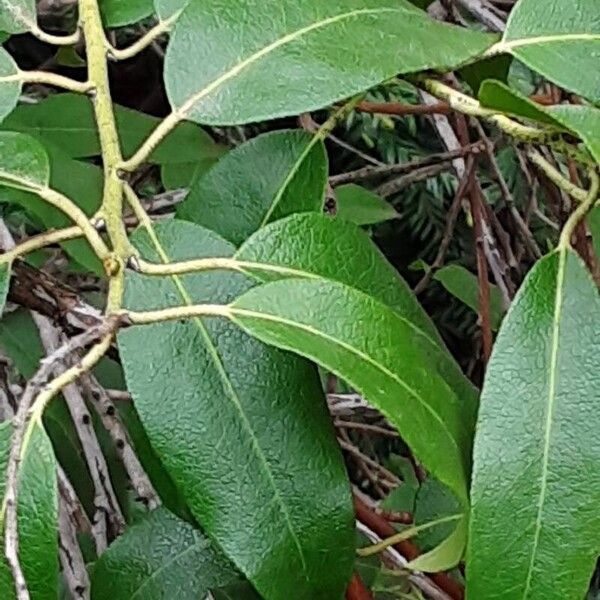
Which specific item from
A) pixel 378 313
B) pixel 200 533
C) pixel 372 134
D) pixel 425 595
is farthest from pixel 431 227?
pixel 378 313

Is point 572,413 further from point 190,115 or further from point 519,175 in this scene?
point 519,175

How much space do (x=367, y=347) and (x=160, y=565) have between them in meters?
0.25

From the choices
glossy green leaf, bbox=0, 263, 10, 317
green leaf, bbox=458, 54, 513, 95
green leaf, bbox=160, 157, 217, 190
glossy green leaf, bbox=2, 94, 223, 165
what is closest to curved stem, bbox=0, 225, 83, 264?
glossy green leaf, bbox=0, 263, 10, 317

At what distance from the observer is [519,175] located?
6.53ft

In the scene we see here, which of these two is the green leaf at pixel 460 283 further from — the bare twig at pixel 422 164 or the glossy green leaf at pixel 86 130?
the glossy green leaf at pixel 86 130

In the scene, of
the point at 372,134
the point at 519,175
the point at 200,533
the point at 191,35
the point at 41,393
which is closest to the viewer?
the point at 41,393

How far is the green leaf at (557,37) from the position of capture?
0.61 m

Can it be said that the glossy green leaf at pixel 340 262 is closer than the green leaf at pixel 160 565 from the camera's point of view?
Yes

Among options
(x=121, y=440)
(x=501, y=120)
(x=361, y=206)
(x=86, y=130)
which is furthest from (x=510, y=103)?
(x=361, y=206)

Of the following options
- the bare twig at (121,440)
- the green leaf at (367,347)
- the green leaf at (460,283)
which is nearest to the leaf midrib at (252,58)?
the green leaf at (367,347)

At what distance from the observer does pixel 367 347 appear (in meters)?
0.54

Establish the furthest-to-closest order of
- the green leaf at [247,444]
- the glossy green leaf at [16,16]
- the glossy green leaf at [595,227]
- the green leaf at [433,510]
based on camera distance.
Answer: the glossy green leaf at [595,227]
the green leaf at [433,510]
the glossy green leaf at [16,16]
the green leaf at [247,444]

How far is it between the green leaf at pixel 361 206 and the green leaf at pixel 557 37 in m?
0.62

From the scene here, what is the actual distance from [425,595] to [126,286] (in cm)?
49
